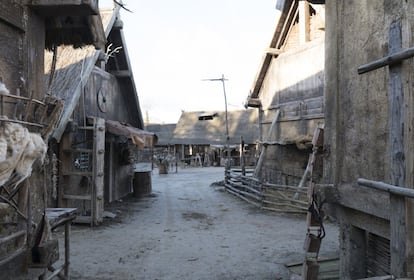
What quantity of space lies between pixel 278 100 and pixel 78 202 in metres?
9.13

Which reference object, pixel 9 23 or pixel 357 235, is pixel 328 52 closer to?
pixel 357 235

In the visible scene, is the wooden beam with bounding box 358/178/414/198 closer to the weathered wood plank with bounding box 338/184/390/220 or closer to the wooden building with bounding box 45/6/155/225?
the weathered wood plank with bounding box 338/184/390/220

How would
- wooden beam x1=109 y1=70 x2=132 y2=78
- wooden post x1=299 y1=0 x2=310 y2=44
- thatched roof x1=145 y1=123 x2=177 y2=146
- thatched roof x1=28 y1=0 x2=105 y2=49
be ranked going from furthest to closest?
thatched roof x1=145 y1=123 x2=177 y2=146 < wooden post x1=299 y1=0 x2=310 y2=44 < wooden beam x1=109 y1=70 x2=132 y2=78 < thatched roof x1=28 y1=0 x2=105 y2=49

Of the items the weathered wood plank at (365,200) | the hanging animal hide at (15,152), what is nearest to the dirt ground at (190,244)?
the weathered wood plank at (365,200)

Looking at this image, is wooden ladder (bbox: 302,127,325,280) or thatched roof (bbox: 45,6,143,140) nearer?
wooden ladder (bbox: 302,127,325,280)

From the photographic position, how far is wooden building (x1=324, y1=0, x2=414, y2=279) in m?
3.52

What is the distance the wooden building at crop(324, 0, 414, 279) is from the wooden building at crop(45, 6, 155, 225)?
6327 millimetres

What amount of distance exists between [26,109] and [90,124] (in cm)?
793

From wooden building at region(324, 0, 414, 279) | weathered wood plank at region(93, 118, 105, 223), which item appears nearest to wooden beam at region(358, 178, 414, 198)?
wooden building at region(324, 0, 414, 279)

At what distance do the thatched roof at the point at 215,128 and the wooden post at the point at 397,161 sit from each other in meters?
39.6

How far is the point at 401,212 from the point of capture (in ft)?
11.5

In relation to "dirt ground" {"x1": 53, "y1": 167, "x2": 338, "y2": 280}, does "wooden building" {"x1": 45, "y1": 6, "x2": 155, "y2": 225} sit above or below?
above

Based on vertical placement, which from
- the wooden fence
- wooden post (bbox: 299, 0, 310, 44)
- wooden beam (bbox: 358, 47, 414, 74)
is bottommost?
the wooden fence

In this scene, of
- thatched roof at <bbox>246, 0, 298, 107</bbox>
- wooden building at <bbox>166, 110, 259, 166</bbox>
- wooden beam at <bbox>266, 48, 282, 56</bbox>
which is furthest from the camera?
wooden building at <bbox>166, 110, 259, 166</bbox>
